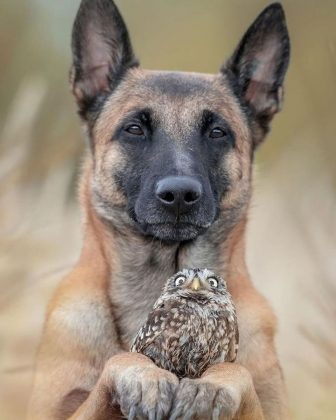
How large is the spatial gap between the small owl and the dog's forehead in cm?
48

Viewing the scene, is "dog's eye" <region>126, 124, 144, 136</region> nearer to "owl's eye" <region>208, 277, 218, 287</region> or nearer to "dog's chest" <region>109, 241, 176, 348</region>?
"dog's chest" <region>109, 241, 176, 348</region>

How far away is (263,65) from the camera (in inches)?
92.8

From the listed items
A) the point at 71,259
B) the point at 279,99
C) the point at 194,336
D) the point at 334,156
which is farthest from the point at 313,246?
the point at 194,336

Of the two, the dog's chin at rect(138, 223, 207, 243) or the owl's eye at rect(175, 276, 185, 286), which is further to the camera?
the dog's chin at rect(138, 223, 207, 243)

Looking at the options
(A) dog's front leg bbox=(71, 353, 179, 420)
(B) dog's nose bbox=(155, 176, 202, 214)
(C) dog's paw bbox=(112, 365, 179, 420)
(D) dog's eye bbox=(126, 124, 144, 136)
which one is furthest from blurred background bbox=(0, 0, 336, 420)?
(C) dog's paw bbox=(112, 365, 179, 420)

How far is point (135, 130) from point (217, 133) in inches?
7.4

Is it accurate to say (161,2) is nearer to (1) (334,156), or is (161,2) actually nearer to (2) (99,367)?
(1) (334,156)

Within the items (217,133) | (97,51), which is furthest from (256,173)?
(97,51)

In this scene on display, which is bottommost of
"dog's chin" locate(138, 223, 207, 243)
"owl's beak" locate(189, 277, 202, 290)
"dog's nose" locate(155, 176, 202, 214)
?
"owl's beak" locate(189, 277, 202, 290)

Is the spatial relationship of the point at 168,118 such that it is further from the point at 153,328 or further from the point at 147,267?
the point at 153,328

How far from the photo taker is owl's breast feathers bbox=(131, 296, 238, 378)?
1.78m

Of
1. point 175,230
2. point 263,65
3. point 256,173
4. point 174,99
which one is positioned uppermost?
point 263,65

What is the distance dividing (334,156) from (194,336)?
3.69 feet

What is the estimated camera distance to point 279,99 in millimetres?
2398
